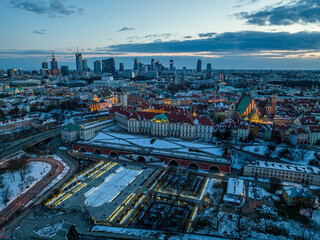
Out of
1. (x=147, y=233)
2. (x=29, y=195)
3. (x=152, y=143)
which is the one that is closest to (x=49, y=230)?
(x=29, y=195)

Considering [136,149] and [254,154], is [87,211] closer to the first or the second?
[136,149]

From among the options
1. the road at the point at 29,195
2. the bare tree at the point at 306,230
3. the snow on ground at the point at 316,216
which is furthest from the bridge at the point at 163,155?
the bare tree at the point at 306,230

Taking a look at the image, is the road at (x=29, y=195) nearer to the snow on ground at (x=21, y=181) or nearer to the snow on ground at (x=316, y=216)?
the snow on ground at (x=21, y=181)

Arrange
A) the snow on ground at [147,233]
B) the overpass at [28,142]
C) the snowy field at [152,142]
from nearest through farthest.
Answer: the snow on ground at [147,233]
the snowy field at [152,142]
the overpass at [28,142]

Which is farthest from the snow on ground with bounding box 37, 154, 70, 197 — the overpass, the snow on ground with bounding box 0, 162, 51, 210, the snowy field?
the overpass

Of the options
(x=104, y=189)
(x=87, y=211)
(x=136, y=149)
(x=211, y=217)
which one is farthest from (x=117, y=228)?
(x=136, y=149)

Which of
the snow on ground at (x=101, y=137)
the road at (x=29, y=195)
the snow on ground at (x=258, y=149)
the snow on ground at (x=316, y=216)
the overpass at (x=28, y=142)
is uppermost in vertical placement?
the snow on ground at (x=101, y=137)

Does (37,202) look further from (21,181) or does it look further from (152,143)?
(152,143)
